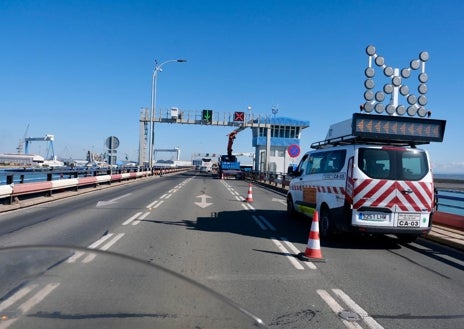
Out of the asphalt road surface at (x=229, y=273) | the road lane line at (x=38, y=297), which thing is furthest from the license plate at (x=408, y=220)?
the road lane line at (x=38, y=297)

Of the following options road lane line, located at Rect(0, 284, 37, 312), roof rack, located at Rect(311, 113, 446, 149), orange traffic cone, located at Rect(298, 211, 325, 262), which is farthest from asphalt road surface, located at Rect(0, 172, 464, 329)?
roof rack, located at Rect(311, 113, 446, 149)

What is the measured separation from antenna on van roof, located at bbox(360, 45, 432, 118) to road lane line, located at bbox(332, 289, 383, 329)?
10.4 m

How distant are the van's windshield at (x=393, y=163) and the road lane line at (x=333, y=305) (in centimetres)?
396

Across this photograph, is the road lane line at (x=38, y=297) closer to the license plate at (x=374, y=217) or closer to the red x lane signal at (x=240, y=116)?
the license plate at (x=374, y=217)

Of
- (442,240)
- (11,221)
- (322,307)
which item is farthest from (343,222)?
(11,221)

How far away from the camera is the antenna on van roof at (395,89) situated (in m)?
15.3

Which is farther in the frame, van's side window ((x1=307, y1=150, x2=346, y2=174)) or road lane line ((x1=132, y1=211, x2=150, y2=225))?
road lane line ((x1=132, y1=211, x2=150, y2=225))

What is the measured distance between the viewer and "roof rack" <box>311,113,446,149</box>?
9.23 meters

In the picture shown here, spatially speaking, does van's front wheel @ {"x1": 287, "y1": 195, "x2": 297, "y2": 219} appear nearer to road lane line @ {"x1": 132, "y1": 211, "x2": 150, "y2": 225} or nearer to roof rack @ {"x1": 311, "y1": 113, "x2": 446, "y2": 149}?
roof rack @ {"x1": 311, "y1": 113, "x2": 446, "y2": 149}

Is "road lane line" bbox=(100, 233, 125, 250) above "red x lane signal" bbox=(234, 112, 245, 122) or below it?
below

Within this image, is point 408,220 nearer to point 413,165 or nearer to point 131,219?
point 413,165

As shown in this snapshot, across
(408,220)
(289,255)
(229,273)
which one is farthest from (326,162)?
(229,273)

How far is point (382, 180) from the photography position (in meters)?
8.79

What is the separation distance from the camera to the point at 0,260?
3000 millimetres
